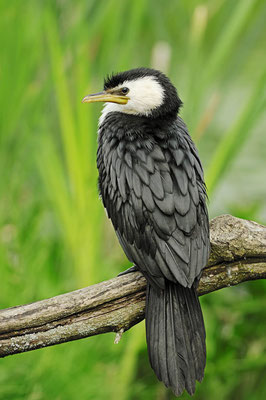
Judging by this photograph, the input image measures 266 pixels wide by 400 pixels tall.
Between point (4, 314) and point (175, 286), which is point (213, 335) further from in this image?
point (4, 314)

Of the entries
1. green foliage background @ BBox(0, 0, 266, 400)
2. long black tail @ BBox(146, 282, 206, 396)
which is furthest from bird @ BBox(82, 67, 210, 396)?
green foliage background @ BBox(0, 0, 266, 400)

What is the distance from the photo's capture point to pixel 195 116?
9.78 ft

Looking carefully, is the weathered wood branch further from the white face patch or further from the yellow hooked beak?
the yellow hooked beak

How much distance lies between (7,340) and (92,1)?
6.18ft

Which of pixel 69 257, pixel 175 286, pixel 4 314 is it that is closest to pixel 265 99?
pixel 175 286

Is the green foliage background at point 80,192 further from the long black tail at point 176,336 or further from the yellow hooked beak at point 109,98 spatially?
the long black tail at point 176,336

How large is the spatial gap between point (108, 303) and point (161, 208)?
1.22ft

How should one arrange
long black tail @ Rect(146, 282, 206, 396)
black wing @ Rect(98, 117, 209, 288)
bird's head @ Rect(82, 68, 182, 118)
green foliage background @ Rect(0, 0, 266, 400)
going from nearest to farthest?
1. long black tail @ Rect(146, 282, 206, 396)
2. black wing @ Rect(98, 117, 209, 288)
3. bird's head @ Rect(82, 68, 182, 118)
4. green foliage background @ Rect(0, 0, 266, 400)

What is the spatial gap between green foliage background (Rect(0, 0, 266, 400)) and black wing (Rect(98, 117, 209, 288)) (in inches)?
20.4

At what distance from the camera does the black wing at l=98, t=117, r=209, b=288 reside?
212 centimetres

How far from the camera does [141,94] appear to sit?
8.62ft

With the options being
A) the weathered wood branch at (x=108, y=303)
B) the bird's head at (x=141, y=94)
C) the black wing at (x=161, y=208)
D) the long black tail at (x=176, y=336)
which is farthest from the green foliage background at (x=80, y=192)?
the long black tail at (x=176, y=336)

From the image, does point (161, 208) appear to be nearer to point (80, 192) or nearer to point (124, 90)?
point (124, 90)

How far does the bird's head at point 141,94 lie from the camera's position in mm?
2613
